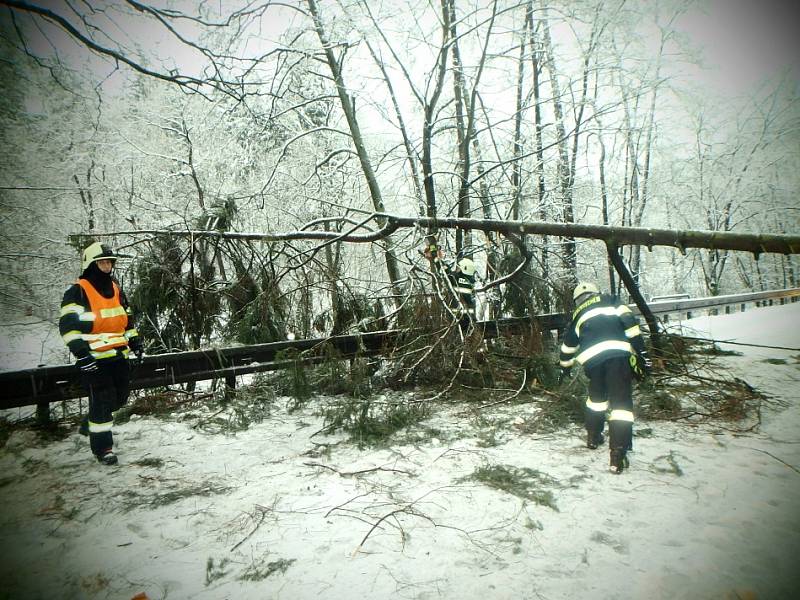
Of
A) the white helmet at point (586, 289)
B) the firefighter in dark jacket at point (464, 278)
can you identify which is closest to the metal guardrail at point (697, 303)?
the firefighter in dark jacket at point (464, 278)

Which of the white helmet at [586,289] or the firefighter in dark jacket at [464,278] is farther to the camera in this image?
the firefighter in dark jacket at [464,278]

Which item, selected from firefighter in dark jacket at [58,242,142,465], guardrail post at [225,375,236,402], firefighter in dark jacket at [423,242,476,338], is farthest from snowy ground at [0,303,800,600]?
firefighter in dark jacket at [423,242,476,338]

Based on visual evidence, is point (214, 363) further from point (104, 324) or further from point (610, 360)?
point (610, 360)

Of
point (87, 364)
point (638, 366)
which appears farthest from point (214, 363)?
point (638, 366)

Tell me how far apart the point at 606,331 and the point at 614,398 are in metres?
0.62

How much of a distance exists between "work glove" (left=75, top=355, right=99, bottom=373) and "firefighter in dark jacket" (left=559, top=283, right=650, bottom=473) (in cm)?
475

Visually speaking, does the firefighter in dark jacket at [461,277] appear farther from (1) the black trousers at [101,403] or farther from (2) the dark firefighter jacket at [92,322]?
(1) the black trousers at [101,403]

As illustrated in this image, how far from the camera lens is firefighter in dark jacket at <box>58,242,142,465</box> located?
3594mm

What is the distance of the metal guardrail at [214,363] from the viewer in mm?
4410

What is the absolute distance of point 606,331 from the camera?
362cm

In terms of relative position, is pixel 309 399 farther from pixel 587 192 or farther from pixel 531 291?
pixel 587 192

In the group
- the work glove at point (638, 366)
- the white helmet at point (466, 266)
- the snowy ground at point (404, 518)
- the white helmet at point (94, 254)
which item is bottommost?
the snowy ground at point (404, 518)

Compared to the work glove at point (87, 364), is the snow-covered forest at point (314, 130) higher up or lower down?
higher up

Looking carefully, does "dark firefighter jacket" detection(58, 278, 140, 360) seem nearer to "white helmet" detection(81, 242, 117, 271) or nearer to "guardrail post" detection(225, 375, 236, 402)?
"white helmet" detection(81, 242, 117, 271)
